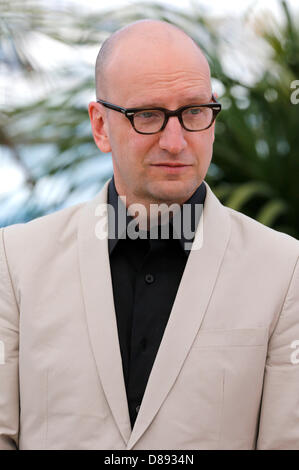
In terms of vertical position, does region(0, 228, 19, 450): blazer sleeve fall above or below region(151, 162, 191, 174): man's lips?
below

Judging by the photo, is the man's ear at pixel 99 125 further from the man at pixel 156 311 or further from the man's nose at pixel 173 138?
the man's nose at pixel 173 138

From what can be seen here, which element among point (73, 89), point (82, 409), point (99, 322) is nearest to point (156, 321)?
point (99, 322)

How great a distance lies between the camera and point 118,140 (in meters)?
1.49

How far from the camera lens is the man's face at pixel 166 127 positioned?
1.39 meters

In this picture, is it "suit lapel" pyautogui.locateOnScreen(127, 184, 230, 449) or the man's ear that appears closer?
"suit lapel" pyautogui.locateOnScreen(127, 184, 230, 449)

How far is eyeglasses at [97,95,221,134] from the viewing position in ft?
4.58

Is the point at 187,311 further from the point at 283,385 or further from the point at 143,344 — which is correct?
the point at 283,385

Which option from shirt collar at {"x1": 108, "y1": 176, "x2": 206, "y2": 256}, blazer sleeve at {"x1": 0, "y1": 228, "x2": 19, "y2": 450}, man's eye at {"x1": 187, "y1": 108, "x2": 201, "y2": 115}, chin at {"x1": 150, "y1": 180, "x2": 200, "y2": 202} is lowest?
blazer sleeve at {"x1": 0, "y1": 228, "x2": 19, "y2": 450}

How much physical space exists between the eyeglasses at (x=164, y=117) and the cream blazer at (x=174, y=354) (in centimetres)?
22

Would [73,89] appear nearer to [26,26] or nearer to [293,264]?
[26,26]

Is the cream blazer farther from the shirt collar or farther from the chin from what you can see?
the chin

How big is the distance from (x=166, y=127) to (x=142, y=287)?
0.36 meters

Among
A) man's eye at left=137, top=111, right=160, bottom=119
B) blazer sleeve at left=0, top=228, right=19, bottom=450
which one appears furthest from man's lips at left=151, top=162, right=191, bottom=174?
blazer sleeve at left=0, top=228, right=19, bottom=450

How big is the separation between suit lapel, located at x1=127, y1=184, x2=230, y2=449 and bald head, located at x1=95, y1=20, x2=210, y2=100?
0.36m
